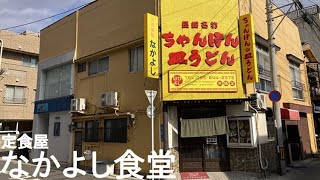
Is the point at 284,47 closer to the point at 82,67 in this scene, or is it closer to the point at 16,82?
the point at 82,67

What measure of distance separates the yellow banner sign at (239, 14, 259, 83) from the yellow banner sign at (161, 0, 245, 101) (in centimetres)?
22

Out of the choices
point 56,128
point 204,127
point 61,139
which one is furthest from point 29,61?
point 204,127

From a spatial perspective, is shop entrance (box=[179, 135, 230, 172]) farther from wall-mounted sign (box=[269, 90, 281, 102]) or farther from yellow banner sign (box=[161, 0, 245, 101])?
wall-mounted sign (box=[269, 90, 281, 102])

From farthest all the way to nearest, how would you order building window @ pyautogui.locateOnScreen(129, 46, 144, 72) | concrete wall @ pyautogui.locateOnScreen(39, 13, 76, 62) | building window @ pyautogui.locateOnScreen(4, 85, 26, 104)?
building window @ pyautogui.locateOnScreen(4, 85, 26, 104)
concrete wall @ pyautogui.locateOnScreen(39, 13, 76, 62)
building window @ pyautogui.locateOnScreen(129, 46, 144, 72)

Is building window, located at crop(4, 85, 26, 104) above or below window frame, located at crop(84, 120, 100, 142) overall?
above

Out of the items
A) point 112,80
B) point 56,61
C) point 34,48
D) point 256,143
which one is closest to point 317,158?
point 256,143

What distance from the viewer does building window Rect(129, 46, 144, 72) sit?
48.0 ft

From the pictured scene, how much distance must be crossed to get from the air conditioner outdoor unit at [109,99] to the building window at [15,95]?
2219 centimetres

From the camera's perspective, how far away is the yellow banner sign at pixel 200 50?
12.7m

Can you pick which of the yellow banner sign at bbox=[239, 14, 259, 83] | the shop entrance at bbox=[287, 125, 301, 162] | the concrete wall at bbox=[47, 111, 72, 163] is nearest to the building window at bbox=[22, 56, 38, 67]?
the concrete wall at bbox=[47, 111, 72, 163]

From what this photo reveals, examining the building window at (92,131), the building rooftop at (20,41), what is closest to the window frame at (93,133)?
the building window at (92,131)

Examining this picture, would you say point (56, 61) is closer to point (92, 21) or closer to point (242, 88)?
point (92, 21)

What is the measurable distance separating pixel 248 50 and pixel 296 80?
999 centimetres

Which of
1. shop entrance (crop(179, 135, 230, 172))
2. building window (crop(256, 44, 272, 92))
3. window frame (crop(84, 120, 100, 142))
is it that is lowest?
shop entrance (crop(179, 135, 230, 172))
